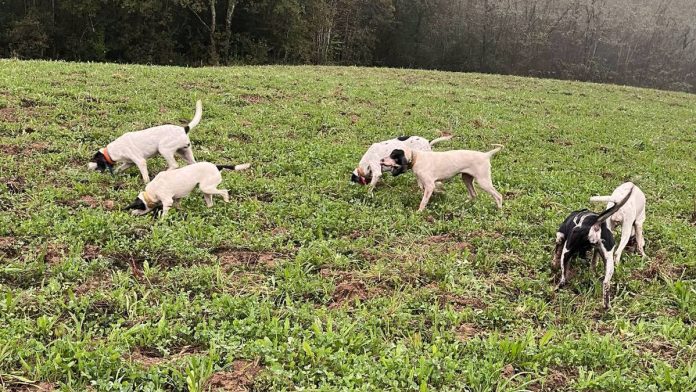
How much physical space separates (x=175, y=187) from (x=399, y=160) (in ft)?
9.04

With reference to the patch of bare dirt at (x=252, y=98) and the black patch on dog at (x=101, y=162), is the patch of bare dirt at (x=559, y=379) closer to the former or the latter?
the black patch on dog at (x=101, y=162)

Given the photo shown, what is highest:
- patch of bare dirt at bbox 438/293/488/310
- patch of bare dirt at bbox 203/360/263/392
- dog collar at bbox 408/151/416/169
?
dog collar at bbox 408/151/416/169

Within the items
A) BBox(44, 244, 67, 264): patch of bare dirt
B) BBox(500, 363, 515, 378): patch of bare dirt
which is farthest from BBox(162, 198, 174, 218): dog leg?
BBox(500, 363, 515, 378): patch of bare dirt

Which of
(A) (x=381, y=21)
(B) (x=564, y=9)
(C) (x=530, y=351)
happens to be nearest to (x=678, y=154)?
(C) (x=530, y=351)

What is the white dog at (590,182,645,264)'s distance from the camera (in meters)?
5.02

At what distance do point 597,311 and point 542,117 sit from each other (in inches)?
Result: 428

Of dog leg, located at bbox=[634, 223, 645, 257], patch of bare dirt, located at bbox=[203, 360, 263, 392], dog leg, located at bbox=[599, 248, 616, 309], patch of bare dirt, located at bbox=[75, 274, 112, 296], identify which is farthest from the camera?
dog leg, located at bbox=[634, 223, 645, 257]

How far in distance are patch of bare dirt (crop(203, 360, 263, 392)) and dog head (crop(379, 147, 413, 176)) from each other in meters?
3.90

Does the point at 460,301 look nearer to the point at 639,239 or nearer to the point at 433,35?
the point at 639,239

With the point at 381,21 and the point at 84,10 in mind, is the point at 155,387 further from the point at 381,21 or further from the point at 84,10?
the point at 381,21

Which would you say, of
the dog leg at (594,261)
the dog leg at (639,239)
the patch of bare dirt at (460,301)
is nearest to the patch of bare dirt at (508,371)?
the patch of bare dirt at (460,301)

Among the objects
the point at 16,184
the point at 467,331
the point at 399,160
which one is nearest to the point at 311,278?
the point at 467,331

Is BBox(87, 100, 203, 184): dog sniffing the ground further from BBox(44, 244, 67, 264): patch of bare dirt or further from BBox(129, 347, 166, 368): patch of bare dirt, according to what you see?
BBox(129, 347, 166, 368): patch of bare dirt

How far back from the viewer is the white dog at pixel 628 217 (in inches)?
198
